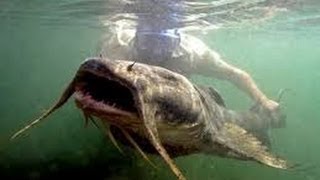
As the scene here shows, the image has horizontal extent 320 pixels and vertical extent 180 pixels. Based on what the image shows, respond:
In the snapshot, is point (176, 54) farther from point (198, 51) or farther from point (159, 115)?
point (159, 115)

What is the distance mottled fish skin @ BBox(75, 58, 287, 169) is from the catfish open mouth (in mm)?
111

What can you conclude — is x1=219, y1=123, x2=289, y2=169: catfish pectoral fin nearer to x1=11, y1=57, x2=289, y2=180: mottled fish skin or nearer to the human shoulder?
x1=11, y1=57, x2=289, y2=180: mottled fish skin

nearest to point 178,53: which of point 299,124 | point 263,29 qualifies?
point 263,29

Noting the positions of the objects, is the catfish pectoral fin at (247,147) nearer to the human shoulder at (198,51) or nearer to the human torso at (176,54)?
the human torso at (176,54)

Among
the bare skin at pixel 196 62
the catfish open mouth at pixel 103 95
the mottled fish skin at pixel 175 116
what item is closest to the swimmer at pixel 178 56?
the bare skin at pixel 196 62

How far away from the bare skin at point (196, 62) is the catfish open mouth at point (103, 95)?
6691 mm

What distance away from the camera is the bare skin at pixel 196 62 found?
451 inches

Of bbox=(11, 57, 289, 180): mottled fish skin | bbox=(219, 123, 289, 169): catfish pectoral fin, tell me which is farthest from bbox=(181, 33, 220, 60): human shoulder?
bbox=(219, 123, 289, 169): catfish pectoral fin

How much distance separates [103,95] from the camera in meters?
4.09

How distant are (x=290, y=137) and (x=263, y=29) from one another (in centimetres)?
617

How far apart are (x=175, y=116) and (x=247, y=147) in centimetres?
136

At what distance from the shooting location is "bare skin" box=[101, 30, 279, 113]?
1145 cm

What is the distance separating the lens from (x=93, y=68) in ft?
12.9

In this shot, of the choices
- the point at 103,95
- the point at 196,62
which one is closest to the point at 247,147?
the point at 103,95
